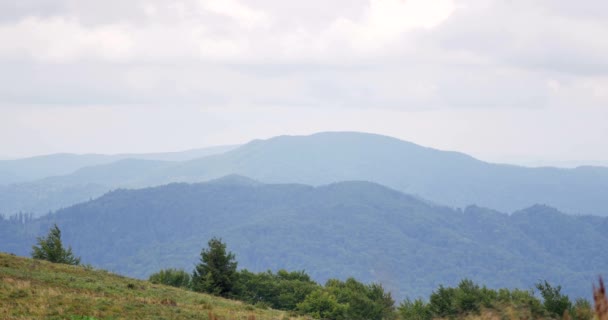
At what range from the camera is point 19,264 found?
128 feet

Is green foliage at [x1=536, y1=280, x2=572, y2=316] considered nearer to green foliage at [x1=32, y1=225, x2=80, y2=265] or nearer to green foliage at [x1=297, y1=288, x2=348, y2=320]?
green foliage at [x1=297, y1=288, x2=348, y2=320]

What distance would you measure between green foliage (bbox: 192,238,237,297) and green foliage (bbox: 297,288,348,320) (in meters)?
11.8

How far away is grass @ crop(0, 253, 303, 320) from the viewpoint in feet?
82.7

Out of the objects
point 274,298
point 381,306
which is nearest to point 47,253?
point 274,298

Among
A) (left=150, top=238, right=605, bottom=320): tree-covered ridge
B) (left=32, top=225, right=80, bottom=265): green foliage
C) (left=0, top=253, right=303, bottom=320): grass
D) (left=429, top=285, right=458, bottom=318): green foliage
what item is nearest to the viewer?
(left=0, top=253, right=303, bottom=320): grass

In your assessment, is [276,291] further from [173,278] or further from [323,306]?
[173,278]

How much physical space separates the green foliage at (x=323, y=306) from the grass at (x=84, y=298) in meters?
31.1

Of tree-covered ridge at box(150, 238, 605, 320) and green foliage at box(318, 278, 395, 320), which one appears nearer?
tree-covered ridge at box(150, 238, 605, 320)

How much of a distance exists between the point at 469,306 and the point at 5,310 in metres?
37.5

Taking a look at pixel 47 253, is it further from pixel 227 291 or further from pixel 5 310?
pixel 5 310

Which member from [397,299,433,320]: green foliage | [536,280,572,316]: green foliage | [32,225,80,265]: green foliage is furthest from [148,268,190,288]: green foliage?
[536,280,572,316]: green foliage

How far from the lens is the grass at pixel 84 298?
25203mm

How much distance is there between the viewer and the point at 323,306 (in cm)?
7156

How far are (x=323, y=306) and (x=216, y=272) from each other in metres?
15.9
